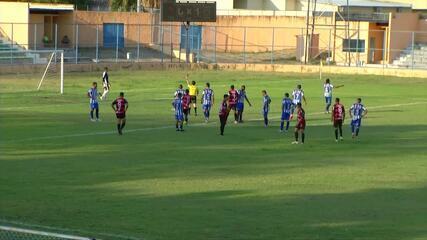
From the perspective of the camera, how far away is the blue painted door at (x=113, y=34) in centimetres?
8206

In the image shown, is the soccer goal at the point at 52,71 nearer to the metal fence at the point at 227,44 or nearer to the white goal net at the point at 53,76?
the white goal net at the point at 53,76

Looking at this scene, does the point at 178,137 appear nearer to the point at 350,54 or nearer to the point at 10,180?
the point at 10,180

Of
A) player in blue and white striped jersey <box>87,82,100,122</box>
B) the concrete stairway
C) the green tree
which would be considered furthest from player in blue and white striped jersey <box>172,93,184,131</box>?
the green tree

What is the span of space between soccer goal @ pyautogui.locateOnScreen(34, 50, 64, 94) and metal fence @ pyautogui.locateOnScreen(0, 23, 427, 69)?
4.64 metres

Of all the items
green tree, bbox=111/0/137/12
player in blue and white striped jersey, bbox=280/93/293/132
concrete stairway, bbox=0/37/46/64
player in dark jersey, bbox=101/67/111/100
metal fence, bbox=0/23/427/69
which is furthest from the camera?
green tree, bbox=111/0/137/12

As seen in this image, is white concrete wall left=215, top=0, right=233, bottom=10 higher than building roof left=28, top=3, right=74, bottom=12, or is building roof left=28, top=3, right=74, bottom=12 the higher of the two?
white concrete wall left=215, top=0, right=233, bottom=10

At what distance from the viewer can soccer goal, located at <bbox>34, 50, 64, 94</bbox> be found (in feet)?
175

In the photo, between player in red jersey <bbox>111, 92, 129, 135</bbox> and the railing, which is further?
the railing

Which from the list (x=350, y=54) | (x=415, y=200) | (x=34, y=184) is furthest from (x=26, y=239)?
(x=350, y=54)

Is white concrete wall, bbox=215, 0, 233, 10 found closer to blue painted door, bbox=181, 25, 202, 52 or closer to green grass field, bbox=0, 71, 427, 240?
blue painted door, bbox=181, 25, 202, 52

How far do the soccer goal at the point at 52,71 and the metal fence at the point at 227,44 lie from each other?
4640 millimetres

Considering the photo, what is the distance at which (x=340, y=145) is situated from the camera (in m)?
34.2

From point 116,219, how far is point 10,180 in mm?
5887

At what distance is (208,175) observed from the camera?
26844 mm
